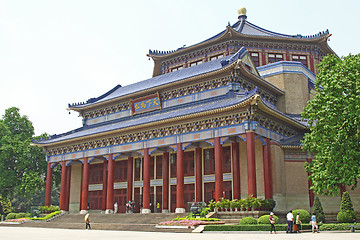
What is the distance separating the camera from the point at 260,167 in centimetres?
2847

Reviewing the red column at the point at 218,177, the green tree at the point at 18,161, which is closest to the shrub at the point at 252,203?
the red column at the point at 218,177

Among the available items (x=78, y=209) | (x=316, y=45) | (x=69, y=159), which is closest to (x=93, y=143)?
(x=69, y=159)

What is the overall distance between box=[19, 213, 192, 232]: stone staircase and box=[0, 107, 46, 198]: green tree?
31.6ft

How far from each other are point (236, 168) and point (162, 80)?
13.5m

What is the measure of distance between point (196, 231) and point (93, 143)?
18869mm

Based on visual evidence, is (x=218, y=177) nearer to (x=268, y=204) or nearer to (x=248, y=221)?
(x=268, y=204)

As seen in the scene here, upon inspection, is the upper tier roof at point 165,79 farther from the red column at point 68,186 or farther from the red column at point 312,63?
the red column at point 312,63

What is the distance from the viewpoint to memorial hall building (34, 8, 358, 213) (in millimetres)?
28094

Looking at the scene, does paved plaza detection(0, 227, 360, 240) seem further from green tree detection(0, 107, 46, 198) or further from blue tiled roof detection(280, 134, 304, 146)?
green tree detection(0, 107, 46, 198)

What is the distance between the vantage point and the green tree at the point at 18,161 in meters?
43.5

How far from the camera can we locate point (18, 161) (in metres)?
45.3

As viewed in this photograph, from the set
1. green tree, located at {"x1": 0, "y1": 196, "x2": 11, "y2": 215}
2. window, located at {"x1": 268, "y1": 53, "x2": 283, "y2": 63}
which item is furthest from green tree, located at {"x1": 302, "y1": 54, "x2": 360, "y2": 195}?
green tree, located at {"x1": 0, "y1": 196, "x2": 11, "y2": 215}

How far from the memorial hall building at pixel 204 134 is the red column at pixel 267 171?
0.25 feet

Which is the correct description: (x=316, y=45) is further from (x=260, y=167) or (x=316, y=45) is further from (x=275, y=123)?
(x=260, y=167)
